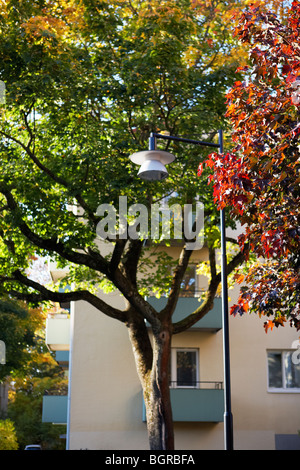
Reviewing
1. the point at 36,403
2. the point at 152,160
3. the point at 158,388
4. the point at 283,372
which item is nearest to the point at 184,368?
the point at 283,372

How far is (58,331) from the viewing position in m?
28.6

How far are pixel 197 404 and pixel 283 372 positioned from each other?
3.84 metres

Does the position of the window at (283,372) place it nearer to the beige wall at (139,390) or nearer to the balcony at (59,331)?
the beige wall at (139,390)

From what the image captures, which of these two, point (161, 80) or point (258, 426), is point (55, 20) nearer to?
point (161, 80)

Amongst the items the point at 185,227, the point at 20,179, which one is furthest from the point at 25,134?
the point at 185,227

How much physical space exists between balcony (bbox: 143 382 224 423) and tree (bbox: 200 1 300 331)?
14704 millimetres

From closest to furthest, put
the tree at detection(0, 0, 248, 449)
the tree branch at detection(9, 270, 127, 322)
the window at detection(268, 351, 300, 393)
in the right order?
the tree at detection(0, 0, 248, 449), the tree branch at detection(9, 270, 127, 322), the window at detection(268, 351, 300, 393)

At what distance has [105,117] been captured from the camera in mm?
16797

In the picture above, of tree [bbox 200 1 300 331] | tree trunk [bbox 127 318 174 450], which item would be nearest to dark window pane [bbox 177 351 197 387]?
tree trunk [bbox 127 318 174 450]

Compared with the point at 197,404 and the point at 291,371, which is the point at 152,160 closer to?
the point at 197,404

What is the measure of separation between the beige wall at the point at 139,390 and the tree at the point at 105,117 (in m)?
8.37

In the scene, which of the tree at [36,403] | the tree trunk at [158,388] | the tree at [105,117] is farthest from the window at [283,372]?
the tree at [36,403]

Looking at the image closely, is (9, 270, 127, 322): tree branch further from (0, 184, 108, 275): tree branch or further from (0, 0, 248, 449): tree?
(0, 184, 108, 275): tree branch

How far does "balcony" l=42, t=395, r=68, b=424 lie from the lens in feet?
85.9
